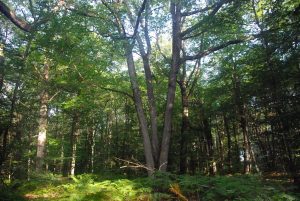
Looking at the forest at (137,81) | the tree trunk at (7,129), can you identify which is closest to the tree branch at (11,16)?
the forest at (137,81)

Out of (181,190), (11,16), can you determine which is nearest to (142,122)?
(181,190)

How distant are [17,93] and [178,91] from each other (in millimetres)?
14735

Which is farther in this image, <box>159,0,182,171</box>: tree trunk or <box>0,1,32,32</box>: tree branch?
<box>159,0,182,171</box>: tree trunk

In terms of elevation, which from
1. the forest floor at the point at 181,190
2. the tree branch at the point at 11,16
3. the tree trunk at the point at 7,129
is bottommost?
the forest floor at the point at 181,190

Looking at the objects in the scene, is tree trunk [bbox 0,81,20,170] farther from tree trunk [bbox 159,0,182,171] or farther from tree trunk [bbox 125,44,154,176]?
tree trunk [bbox 159,0,182,171]

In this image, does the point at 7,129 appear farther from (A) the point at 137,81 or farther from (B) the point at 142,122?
(A) the point at 137,81

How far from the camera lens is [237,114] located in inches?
773

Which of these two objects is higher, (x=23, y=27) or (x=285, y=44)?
(x=285, y=44)

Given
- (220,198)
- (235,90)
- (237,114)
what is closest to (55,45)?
(220,198)

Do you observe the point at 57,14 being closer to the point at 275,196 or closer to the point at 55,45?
the point at 55,45

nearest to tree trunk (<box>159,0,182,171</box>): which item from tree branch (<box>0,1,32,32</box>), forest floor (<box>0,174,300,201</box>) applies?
forest floor (<box>0,174,300,201</box>)

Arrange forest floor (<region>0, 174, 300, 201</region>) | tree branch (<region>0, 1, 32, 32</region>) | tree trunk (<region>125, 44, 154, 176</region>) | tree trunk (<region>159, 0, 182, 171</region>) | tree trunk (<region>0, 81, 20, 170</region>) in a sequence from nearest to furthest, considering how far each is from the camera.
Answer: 1. forest floor (<region>0, 174, 300, 201</region>)
2. tree branch (<region>0, 1, 32, 32</region>)
3. tree trunk (<region>0, 81, 20, 170</region>)
4. tree trunk (<region>125, 44, 154, 176</region>)
5. tree trunk (<region>159, 0, 182, 171</region>)

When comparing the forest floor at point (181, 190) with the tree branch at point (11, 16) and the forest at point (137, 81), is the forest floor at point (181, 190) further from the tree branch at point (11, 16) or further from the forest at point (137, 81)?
the tree branch at point (11, 16)

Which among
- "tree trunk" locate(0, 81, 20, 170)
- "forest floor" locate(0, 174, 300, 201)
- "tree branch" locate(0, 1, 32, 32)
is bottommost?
"forest floor" locate(0, 174, 300, 201)
